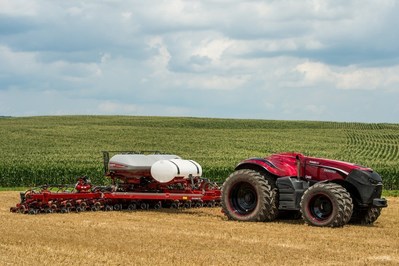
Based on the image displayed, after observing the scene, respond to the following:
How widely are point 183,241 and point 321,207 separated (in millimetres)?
3637

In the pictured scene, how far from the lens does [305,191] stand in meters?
15.4

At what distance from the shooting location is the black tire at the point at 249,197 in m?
15.7

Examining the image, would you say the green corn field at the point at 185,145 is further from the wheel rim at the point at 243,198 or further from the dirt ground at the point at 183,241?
the dirt ground at the point at 183,241

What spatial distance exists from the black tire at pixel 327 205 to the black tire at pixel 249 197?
832 millimetres

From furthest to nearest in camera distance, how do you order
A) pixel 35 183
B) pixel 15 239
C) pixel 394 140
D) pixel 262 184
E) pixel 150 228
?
pixel 394 140 → pixel 35 183 → pixel 262 184 → pixel 150 228 → pixel 15 239

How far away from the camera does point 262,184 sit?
1577cm

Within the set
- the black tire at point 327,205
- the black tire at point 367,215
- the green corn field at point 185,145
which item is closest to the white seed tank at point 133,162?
the black tire at point 327,205

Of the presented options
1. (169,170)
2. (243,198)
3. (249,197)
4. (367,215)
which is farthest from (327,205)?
(169,170)

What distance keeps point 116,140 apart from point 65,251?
4581cm

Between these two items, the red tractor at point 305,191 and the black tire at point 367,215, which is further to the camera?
the black tire at point 367,215

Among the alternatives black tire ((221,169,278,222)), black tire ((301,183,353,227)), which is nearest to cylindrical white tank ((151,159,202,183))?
black tire ((221,169,278,222))

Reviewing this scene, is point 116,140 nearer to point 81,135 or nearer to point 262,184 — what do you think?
point 81,135

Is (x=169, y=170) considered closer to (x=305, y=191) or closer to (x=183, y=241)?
(x=305, y=191)

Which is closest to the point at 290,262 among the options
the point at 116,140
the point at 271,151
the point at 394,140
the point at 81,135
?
the point at 271,151
